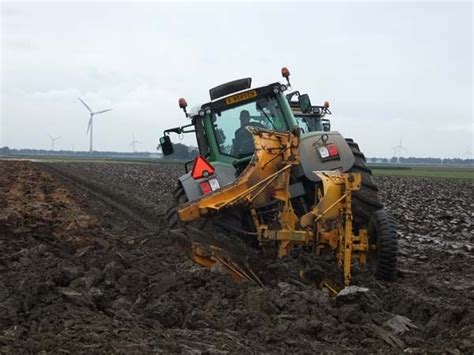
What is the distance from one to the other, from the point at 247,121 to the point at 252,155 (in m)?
0.52

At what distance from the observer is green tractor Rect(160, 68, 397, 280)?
672cm

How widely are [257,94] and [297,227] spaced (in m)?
2.30

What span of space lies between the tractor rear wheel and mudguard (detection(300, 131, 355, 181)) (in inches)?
35.1

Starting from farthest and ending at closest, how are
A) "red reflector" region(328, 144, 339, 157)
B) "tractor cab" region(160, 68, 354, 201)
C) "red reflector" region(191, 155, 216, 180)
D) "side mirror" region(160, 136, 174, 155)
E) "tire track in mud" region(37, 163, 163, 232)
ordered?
"tire track in mud" region(37, 163, 163, 232) → "side mirror" region(160, 136, 174, 155) → "tractor cab" region(160, 68, 354, 201) → "red reflector" region(191, 155, 216, 180) → "red reflector" region(328, 144, 339, 157)

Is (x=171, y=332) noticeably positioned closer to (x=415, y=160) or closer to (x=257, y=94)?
(x=257, y=94)

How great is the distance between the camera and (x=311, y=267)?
611cm

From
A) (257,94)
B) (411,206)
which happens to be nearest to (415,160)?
(411,206)

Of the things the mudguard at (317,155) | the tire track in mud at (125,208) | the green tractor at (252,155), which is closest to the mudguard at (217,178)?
the green tractor at (252,155)

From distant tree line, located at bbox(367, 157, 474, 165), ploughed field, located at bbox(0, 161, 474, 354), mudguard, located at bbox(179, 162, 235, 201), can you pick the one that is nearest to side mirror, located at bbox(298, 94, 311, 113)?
mudguard, located at bbox(179, 162, 235, 201)

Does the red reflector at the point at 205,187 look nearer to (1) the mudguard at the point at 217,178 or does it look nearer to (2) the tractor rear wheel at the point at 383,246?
(1) the mudguard at the point at 217,178

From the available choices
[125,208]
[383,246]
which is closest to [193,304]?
[383,246]

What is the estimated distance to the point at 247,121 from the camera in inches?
324

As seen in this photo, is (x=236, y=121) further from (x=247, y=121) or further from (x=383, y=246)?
(x=383, y=246)

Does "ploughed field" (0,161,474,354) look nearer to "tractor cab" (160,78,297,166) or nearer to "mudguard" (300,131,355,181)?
"mudguard" (300,131,355,181)
